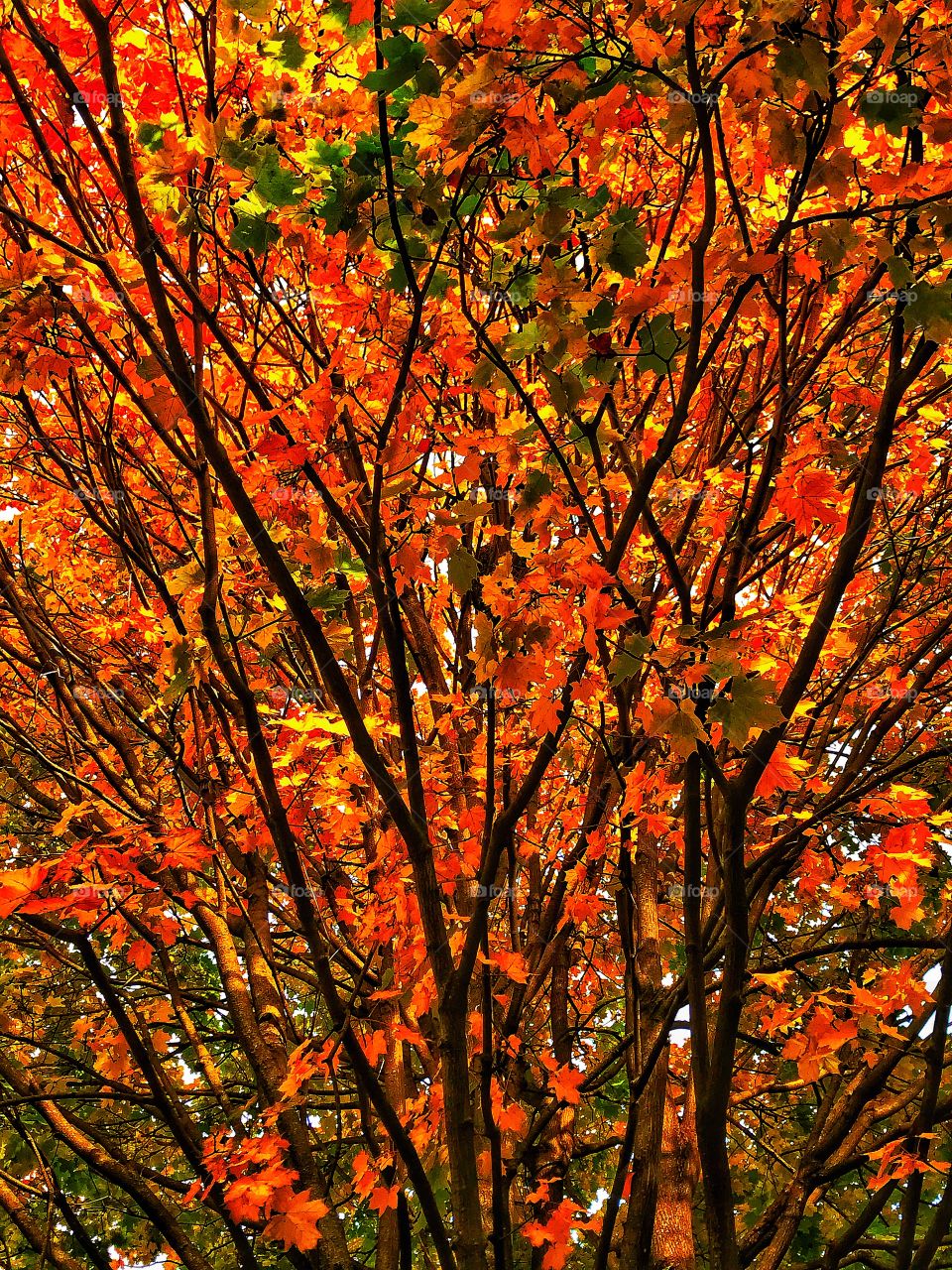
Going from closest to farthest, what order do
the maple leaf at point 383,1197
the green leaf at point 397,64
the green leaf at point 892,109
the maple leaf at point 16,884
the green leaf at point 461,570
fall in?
1. the green leaf at point 397,64
2. the green leaf at point 892,109
3. the green leaf at point 461,570
4. the maple leaf at point 16,884
5. the maple leaf at point 383,1197

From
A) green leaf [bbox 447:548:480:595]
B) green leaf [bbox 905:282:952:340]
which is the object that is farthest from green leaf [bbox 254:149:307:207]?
green leaf [bbox 905:282:952:340]

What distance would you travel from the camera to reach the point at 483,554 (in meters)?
5.34

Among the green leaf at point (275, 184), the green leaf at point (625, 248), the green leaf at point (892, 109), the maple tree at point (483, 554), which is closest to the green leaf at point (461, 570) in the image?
the maple tree at point (483, 554)

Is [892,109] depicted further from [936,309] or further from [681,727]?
[681,727]

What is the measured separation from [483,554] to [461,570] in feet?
7.30

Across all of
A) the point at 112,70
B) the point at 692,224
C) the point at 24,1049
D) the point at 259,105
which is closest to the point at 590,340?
the point at 259,105

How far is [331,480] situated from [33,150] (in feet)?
6.75

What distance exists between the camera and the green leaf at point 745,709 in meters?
2.52

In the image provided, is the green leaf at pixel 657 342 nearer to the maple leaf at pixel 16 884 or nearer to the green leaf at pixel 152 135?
the green leaf at pixel 152 135

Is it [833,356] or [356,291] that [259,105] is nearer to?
[356,291]

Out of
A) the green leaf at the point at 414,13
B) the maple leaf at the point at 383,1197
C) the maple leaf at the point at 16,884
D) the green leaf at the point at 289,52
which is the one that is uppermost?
the green leaf at the point at 289,52

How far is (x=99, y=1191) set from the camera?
7.54 meters

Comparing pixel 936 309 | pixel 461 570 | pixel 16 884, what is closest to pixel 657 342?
pixel 936 309

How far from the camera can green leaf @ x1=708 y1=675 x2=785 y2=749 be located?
252 cm
